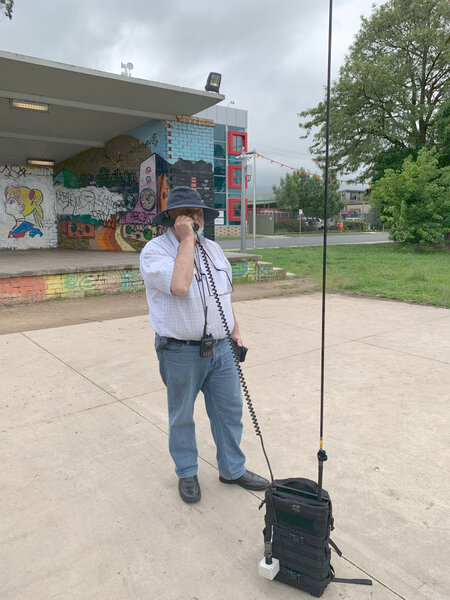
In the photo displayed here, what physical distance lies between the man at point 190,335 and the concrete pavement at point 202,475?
9.7 inches

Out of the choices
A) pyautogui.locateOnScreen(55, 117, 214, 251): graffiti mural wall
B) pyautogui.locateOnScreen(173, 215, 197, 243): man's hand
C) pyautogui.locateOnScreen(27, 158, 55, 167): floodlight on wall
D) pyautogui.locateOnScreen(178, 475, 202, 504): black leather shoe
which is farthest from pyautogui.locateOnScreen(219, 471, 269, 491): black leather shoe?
pyautogui.locateOnScreen(27, 158, 55, 167): floodlight on wall

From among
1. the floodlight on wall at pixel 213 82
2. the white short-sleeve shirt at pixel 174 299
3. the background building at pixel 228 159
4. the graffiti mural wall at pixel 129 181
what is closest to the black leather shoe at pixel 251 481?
the white short-sleeve shirt at pixel 174 299

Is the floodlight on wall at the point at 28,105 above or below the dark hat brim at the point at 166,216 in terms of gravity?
above

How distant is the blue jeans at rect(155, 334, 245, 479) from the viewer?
7.87 ft

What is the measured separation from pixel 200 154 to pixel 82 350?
23.9 feet

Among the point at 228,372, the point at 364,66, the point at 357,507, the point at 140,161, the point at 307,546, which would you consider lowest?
the point at 357,507

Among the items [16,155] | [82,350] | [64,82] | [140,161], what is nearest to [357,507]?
[82,350]

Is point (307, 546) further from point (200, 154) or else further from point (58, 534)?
point (200, 154)

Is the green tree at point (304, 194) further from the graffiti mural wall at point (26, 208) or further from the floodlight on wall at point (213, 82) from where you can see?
the floodlight on wall at point (213, 82)

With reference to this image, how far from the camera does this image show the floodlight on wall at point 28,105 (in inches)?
377

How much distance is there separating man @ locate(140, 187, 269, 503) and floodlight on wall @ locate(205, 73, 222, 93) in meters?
8.31

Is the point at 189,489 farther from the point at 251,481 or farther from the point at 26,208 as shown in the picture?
the point at 26,208

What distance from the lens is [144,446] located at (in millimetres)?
3160

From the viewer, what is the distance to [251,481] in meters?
2.66
